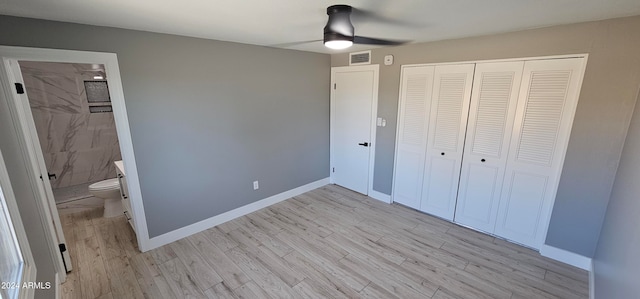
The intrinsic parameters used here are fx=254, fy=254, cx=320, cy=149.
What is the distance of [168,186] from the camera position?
2.75 m

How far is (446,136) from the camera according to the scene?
3107 mm

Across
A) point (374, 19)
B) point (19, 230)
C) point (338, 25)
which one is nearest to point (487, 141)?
point (374, 19)

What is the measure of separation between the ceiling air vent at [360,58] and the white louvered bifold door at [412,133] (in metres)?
0.59

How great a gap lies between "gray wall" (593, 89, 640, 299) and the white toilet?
15.7ft

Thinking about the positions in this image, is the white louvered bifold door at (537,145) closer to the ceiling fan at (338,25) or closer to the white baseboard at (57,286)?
the ceiling fan at (338,25)

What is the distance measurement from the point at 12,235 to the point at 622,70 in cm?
435

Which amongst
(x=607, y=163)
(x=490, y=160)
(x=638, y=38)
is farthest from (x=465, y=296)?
(x=638, y=38)

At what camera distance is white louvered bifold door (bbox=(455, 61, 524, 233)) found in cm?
261

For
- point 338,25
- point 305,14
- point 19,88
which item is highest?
point 305,14

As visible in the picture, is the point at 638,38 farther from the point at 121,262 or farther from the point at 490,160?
the point at 121,262

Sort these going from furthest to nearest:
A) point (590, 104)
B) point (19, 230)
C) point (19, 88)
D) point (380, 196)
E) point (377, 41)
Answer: point (380, 196), point (377, 41), point (590, 104), point (19, 88), point (19, 230)

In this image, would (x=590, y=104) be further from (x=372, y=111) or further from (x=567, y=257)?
(x=372, y=111)

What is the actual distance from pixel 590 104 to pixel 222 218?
395 cm

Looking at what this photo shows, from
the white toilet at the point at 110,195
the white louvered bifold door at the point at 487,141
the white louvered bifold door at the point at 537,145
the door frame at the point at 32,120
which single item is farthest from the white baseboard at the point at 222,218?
the white louvered bifold door at the point at 537,145
